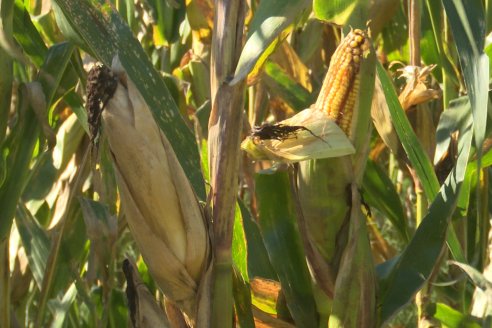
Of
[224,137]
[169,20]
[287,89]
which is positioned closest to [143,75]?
[224,137]

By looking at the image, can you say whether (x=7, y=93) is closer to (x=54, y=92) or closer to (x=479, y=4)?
(x=54, y=92)

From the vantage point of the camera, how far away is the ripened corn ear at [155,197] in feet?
2.05

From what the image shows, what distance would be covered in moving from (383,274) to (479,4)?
1.03ft

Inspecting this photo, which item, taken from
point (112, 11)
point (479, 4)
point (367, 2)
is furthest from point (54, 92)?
point (479, 4)

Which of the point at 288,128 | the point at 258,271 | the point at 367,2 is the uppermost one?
the point at 367,2

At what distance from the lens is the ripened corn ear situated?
62cm

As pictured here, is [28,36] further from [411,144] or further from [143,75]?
[411,144]

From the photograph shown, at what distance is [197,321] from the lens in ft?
2.25

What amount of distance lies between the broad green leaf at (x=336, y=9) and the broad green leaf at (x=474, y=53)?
22 cm

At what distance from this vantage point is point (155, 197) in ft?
2.12

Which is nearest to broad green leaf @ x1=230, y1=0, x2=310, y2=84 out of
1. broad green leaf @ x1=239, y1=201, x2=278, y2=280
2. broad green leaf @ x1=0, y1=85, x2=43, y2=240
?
broad green leaf @ x1=239, y1=201, x2=278, y2=280

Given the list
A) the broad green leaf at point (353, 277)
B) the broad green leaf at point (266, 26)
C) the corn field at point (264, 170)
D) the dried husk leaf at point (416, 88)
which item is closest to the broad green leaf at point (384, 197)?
the corn field at point (264, 170)

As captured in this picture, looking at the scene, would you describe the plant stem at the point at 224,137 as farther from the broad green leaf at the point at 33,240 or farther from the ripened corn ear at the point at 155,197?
the broad green leaf at the point at 33,240

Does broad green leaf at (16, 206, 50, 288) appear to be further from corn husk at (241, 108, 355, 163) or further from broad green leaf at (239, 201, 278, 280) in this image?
corn husk at (241, 108, 355, 163)
